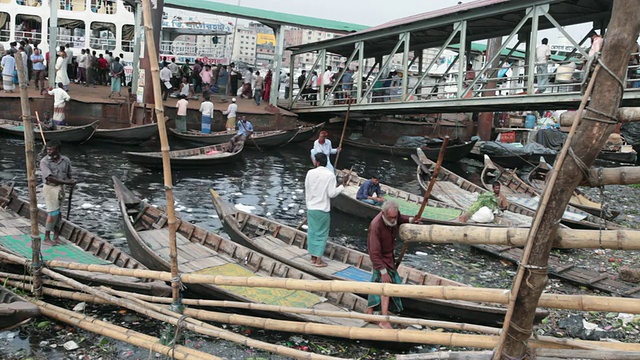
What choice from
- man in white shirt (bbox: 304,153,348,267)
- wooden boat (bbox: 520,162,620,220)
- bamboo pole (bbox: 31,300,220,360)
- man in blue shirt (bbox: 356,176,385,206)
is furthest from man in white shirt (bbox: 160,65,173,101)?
bamboo pole (bbox: 31,300,220,360)

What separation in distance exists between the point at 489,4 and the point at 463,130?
41.6 ft

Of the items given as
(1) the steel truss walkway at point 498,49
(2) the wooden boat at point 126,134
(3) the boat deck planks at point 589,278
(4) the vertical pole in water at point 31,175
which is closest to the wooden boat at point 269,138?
(1) the steel truss walkway at point 498,49

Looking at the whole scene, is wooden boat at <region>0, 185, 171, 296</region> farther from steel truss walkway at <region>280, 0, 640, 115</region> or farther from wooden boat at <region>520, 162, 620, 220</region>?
steel truss walkway at <region>280, 0, 640, 115</region>

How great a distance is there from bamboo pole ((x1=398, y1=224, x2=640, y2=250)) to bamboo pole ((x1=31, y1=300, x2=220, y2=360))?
2.19 m

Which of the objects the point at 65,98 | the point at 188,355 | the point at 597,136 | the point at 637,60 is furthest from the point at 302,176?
the point at 597,136

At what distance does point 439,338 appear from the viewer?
3990mm

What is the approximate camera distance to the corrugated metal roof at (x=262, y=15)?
73.6 ft

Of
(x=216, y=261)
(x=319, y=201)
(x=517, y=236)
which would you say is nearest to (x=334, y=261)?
(x=319, y=201)

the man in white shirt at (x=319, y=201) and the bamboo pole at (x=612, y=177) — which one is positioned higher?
the bamboo pole at (x=612, y=177)

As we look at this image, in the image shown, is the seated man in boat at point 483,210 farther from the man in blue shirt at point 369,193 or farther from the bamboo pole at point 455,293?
the bamboo pole at point 455,293

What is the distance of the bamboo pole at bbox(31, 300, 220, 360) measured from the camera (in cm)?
482

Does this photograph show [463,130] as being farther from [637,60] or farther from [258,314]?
[258,314]

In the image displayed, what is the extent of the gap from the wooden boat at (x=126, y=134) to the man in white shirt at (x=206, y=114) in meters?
2.12

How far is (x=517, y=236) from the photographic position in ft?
11.6
